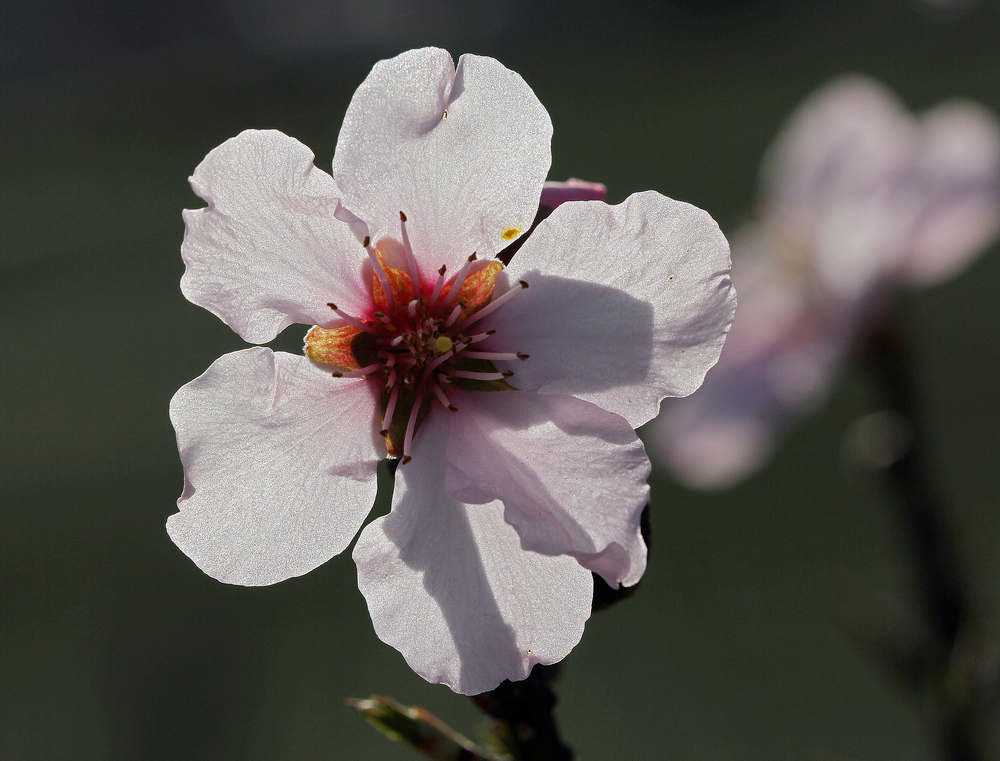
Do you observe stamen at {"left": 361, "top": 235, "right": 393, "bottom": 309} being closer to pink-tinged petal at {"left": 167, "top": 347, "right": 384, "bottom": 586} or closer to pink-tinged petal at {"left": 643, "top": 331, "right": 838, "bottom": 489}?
pink-tinged petal at {"left": 167, "top": 347, "right": 384, "bottom": 586}

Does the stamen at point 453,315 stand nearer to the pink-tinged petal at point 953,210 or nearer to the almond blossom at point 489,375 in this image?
the almond blossom at point 489,375

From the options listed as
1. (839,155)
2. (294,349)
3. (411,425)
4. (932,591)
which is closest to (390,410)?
(411,425)

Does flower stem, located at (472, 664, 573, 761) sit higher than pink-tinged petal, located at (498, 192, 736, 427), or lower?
lower

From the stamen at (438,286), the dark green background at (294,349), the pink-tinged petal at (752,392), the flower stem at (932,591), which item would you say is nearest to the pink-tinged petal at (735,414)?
the pink-tinged petal at (752,392)

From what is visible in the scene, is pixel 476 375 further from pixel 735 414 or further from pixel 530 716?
pixel 735 414

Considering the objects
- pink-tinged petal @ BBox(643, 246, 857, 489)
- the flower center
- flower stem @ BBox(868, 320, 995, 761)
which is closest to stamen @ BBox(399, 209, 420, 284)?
the flower center

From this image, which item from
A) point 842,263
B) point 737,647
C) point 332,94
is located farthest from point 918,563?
point 332,94

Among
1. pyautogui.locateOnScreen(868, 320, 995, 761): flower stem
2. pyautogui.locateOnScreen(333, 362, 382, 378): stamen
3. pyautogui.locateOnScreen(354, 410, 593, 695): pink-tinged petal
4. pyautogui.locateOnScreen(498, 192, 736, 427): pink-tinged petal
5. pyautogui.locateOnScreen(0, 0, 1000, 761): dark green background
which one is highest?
pyautogui.locateOnScreen(498, 192, 736, 427): pink-tinged petal
